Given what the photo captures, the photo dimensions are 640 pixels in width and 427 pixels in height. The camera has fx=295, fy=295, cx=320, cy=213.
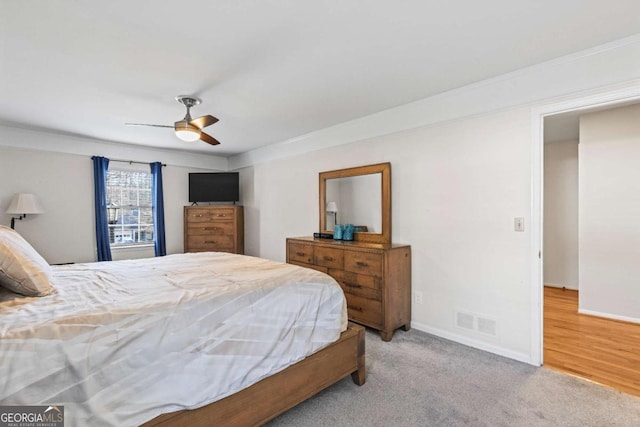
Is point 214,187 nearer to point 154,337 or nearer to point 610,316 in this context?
point 154,337

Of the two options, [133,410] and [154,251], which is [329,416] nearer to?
[133,410]

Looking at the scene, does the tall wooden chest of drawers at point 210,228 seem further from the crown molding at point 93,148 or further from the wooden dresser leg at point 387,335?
the wooden dresser leg at point 387,335

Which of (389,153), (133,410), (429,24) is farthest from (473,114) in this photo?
(133,410)

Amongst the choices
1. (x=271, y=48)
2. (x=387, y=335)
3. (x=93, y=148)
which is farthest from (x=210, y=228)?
(x=271, y=48)

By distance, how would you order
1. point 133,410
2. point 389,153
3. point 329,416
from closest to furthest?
point 133,410, point 329,416, point 389,153

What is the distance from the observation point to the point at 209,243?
5438mm

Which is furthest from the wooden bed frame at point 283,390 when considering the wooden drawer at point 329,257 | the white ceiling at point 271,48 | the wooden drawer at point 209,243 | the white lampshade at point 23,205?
the white lampshade at point 23,205

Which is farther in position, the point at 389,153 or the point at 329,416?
the point at 389,153

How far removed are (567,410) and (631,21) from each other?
249 centimetres

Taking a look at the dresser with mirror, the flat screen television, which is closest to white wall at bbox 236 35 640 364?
the dresser with mirror

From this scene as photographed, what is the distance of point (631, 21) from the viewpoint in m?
1.86

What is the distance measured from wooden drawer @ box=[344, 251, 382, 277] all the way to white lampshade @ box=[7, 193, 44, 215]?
4174 mm

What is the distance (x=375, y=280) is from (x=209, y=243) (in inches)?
140

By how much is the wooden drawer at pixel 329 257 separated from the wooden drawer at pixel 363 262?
92 millimetres
